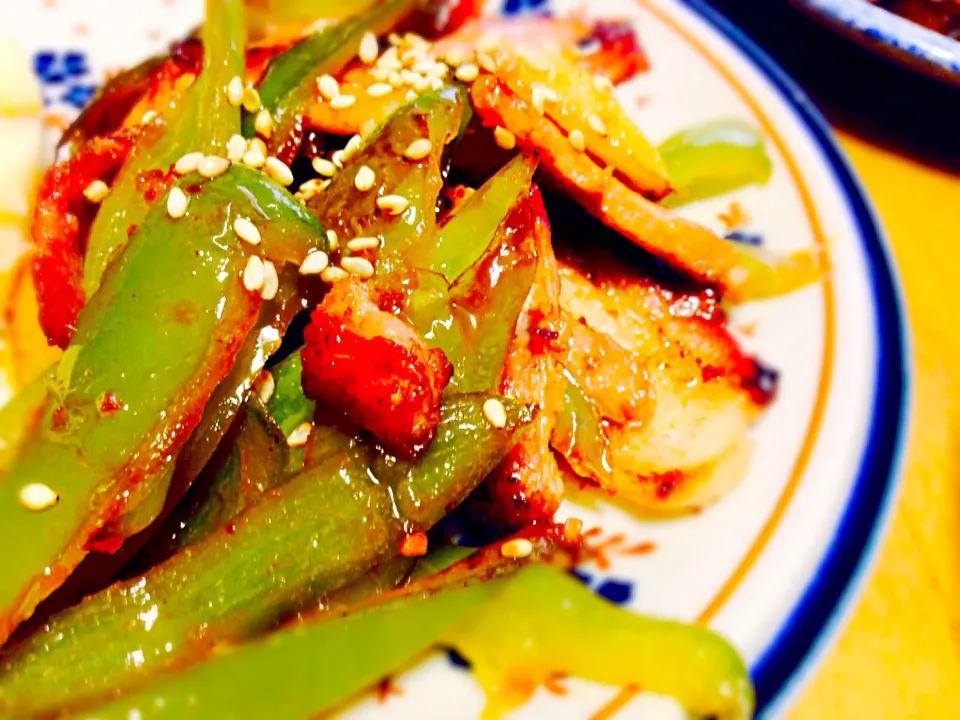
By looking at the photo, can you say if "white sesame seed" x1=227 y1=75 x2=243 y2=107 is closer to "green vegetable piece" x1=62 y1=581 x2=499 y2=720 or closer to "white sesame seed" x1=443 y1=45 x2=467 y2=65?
"white sesame seed" x1=443 y1=45 x2=467 y2=65

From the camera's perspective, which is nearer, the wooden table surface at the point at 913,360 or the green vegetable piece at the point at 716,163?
the wooden table surface at the point at 913,360

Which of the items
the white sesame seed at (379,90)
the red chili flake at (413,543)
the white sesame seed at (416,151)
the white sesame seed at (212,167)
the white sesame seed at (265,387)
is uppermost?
the white sesame seed at (212,167)

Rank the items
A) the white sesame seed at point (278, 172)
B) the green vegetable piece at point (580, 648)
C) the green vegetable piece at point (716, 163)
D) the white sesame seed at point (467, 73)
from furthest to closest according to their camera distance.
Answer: the green vegetable piece at point (716, 163), the white sesame seed at point (467, 73), the white sesame seed at point (278, 172), the green vegetable piece at point (580, 648)

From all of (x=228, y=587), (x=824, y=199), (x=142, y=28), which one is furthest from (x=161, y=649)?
(x=142, y=28)

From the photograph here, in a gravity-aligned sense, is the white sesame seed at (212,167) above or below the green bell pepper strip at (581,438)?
above

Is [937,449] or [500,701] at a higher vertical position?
[500,701]

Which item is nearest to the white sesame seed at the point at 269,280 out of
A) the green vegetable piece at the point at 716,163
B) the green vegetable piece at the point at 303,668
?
the green vegetable piece at the point at 303,668

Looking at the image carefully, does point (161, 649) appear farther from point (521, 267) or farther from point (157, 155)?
point (157, 155)

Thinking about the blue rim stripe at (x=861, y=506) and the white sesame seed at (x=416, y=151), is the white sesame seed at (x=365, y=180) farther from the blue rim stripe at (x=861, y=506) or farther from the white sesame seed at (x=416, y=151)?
the blue rim stripe at (x=861, y=506)
